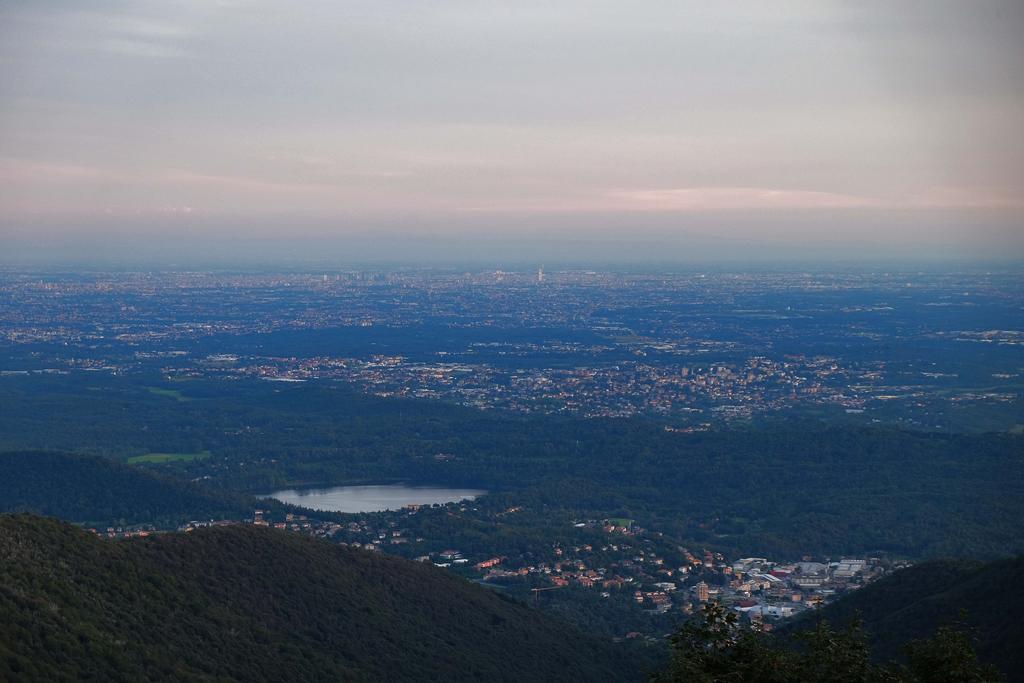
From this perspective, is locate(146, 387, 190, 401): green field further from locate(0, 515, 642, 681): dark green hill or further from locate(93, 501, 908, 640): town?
locate(0, 515, 642, 681): dark green hill

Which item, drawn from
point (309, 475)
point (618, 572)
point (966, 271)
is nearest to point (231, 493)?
point (309, 475)

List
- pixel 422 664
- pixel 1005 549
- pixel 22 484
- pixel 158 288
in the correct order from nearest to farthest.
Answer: pixel 422 664
pixel 1005 549
pixel 22 484
pixel 158 288

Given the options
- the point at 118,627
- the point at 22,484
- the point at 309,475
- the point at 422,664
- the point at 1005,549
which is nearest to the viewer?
the point at 118,627

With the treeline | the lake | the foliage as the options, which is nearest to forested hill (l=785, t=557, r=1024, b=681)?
the foliage

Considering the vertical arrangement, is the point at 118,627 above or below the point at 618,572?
above

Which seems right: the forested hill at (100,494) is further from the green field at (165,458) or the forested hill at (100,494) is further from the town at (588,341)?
the town at (588,341)

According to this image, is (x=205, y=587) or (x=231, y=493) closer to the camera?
(x=205, y=587)

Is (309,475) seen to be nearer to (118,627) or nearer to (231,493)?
(231,493)

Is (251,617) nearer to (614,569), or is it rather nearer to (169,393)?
(614,569)
